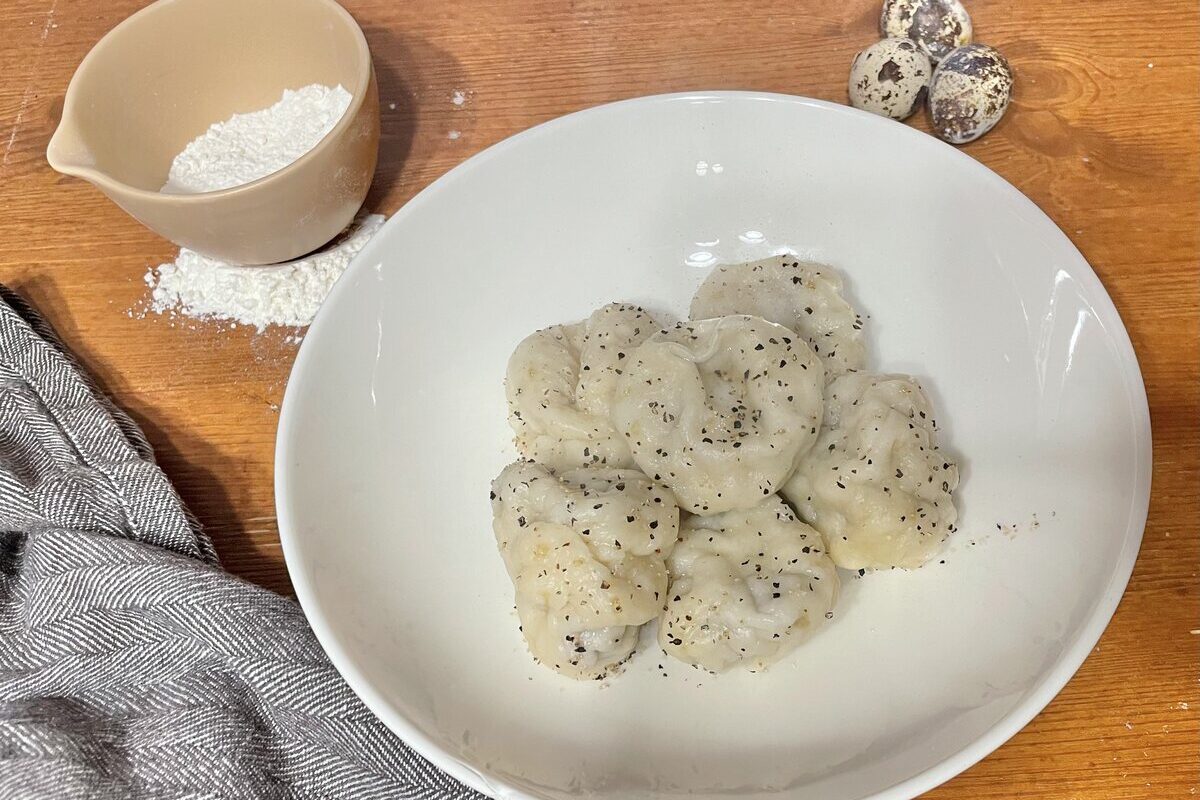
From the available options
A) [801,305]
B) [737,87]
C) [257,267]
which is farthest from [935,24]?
[257,267]

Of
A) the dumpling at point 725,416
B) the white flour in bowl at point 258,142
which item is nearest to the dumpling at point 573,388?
the dumpling at point 725,416

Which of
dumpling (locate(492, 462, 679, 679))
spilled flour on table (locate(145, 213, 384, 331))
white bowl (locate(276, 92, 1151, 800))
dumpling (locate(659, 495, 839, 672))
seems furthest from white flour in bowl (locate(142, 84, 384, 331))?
dumpling (locate(659, 495, 839, 672))

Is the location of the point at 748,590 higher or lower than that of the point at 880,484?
lower

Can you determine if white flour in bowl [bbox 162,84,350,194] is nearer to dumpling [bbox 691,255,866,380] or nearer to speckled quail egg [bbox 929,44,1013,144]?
dumpling [bbox 691,255,866,380]

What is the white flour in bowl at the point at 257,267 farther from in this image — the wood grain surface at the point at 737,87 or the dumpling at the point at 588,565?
the dumpling at the point at 588,565

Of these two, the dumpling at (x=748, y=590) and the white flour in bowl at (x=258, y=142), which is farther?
the white flour in bowl at (x=258, y=142)

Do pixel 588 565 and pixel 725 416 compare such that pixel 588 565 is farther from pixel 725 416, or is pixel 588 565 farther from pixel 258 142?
pixel 258 142

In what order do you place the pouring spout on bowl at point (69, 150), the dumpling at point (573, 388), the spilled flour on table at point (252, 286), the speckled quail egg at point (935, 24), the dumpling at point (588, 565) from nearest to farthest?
the dumpling at point (588, 565) < the dumpling at point (573, 388) < the pouring spout on bowl at point (69, 150) < the spilled flour on table at point (252, 286) < the speckled quail egg at point (935, 24)
